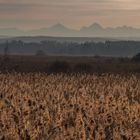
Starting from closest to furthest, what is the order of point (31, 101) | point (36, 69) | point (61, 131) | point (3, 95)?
point (61, 131)
point (31, 101)
point (3, 95)
point (36, 69)

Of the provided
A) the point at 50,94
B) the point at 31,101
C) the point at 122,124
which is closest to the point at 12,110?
the point at 31,101

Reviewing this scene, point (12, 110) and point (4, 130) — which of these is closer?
point (4, 130)

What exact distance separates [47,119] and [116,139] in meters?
3.49

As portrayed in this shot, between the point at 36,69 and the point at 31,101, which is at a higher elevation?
the point at 31,101

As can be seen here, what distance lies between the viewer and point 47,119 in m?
16.2

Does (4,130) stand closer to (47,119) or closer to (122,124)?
(47,119)

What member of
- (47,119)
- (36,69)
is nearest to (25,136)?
(47,119)

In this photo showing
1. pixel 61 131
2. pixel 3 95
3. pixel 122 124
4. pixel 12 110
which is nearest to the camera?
pixel 61 131

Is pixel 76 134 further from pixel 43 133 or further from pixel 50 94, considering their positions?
pixel 50 94

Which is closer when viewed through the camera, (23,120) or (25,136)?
(25,136)

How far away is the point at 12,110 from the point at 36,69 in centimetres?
4813

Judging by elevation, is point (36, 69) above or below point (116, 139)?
below

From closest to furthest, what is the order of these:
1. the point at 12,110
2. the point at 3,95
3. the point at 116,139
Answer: the point at 116,139 < the point at 12,110 < the point at 3,95

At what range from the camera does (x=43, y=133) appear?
14539mm
